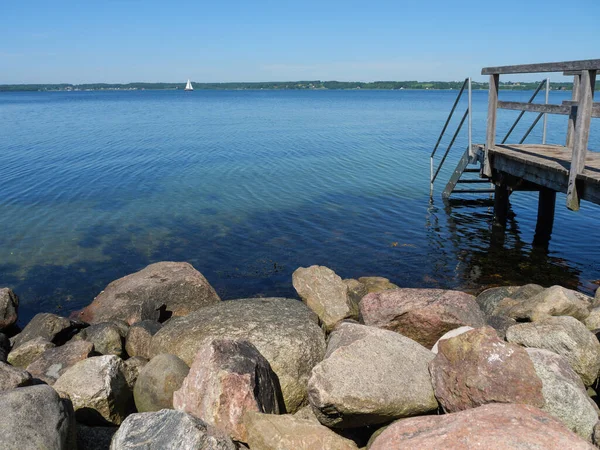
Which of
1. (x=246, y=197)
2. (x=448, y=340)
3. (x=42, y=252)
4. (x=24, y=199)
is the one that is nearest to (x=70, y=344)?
(x=448, y=340)

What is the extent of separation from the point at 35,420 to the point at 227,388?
1.83 meters

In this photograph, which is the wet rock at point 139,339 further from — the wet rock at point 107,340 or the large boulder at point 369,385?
the large boulder at point 369,385

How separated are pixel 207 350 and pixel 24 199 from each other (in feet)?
65.2

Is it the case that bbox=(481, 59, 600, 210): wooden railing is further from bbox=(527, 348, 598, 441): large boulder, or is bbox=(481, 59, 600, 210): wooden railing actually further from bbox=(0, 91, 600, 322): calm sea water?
bbox=(527, 348, 598, 441): large boulder

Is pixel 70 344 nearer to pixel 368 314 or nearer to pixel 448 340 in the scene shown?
pixel 368 314

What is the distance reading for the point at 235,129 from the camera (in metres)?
53.3

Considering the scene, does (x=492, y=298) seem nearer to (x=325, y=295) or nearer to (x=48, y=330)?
(x=325, y=295)

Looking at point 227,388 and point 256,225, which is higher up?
point 227,388

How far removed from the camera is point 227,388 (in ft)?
19.0

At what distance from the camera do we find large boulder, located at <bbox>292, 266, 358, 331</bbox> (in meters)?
10.2

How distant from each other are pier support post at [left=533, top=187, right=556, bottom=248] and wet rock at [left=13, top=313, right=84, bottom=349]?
13521 millimetres

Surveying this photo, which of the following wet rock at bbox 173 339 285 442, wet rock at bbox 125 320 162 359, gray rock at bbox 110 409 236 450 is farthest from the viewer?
wet rock at bbox 125 320 162 359

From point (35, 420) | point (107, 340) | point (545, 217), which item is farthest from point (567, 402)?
point (545, 217)

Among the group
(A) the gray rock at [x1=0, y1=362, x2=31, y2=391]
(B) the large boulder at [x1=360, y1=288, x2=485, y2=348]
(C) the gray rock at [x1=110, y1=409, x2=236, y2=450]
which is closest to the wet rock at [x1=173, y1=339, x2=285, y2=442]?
(C) the gray rock at [x1=110, y1=409, x2=236, y2=450]
